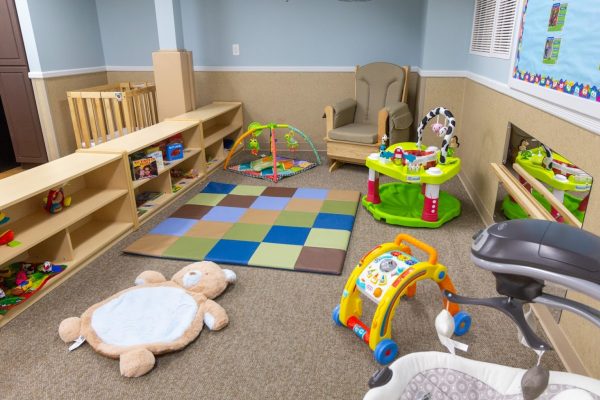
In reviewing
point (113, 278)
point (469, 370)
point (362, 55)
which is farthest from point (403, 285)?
point (362, 55)

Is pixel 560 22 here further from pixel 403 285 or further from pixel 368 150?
A: pixel 368 150

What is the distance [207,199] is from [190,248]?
866 mm

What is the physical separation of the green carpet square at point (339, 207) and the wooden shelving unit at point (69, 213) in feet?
4.41

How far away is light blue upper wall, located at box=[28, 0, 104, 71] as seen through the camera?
13.6 feet

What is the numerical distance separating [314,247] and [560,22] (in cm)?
165

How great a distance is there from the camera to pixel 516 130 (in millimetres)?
2473

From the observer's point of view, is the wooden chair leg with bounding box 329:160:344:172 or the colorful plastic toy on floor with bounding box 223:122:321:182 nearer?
the colorful plastic toy on floor with bounding box 223:122:321:182

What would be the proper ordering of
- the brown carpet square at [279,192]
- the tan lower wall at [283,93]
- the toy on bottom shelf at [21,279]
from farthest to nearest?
the tan lower wall at [283,93]
the brown carpet square at [279,192]
the toy on bottom shelf at [21,279]

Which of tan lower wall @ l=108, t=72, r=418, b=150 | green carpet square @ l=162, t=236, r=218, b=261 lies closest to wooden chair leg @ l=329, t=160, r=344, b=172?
tan lower wall @ l=108, t=72, r=418, b=150

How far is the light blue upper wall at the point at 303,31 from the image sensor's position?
4.42 m

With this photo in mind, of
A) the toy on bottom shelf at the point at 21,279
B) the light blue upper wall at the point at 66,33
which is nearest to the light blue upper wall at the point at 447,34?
the toy on bottom shelf at the point at 21,279

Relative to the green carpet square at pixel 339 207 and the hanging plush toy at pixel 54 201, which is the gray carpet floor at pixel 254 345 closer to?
the hanging plush toy at pixel 54 201

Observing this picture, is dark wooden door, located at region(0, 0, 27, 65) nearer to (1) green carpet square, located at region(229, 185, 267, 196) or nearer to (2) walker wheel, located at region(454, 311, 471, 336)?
(1) green carpet square, located at region(229, 185, 267, 196)

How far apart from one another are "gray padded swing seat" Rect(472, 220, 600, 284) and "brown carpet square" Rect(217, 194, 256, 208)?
2.72m
